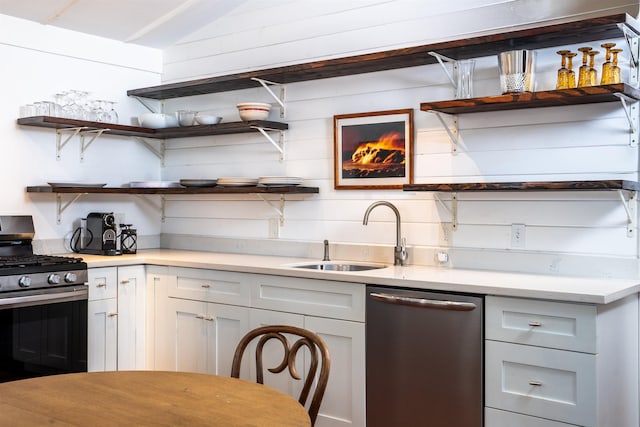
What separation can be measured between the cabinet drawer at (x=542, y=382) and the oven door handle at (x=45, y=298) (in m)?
2.25

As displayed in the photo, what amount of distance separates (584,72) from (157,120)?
277cm

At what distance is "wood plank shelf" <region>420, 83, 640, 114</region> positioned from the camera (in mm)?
2863

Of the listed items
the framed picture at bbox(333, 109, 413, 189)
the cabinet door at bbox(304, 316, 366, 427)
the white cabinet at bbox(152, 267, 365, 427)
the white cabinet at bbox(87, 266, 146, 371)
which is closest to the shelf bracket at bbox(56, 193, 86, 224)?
the white cabinet at bbox(87, 266, 146, 371)

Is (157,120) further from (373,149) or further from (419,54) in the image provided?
(419,54)

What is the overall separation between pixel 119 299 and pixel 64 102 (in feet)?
4.27

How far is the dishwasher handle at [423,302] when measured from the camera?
2885 mm

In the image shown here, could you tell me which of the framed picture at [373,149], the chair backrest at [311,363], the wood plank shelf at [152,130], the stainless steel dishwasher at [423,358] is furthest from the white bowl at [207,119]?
the chair backrest at [311,363]

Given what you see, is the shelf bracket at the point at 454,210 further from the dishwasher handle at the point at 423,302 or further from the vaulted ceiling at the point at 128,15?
the vaulted ceiling at the point at 128,15

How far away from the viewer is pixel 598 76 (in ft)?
10.4

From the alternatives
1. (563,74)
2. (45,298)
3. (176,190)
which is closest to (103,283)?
(45,298)

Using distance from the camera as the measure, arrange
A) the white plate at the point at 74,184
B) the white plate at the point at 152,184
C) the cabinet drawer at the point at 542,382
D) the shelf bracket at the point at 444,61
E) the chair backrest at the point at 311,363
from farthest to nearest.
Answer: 1. the white plate at the point at 152,184
2. the white plate at the point at 74,184
3. the shelf bracket at the point at 444,61
4. the cabinet drawer at the point at 542,382
5. the chair backrest at the point at 311,363

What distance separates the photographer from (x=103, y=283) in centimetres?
403

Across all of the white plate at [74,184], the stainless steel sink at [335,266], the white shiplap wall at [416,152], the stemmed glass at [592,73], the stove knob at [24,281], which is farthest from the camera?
the white plate at [74,184]

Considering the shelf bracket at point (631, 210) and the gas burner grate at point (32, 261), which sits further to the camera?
the gas burner grate at point (32, 261)
